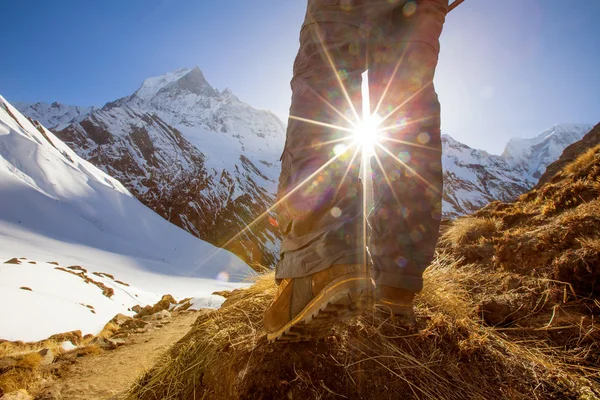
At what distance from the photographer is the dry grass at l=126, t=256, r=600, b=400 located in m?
0.90

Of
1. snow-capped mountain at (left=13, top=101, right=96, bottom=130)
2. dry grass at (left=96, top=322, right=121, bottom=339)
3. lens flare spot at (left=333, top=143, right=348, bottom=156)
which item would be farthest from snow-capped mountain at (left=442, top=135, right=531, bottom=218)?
snow-capped mountain at (left=13, top=101, right=96, bottom=130)

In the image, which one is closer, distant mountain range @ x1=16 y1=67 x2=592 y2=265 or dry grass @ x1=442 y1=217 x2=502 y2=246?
dry grass @ x1=442 y1=217 x2=502 y2=246

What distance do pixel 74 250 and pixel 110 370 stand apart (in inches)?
574

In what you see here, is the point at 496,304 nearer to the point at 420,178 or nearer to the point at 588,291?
the point at 588,291

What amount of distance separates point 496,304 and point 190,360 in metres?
1.48

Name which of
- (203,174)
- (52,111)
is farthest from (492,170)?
(52,111)

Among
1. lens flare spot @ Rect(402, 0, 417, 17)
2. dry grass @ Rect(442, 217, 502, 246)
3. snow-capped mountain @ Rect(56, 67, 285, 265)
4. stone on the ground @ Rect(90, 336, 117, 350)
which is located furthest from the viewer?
snow-capped mountain @ Rect(56, 67, 285, 265)

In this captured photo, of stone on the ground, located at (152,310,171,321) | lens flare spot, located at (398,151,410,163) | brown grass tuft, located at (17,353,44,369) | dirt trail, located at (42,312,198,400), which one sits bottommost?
dirt trail, located at (42,312,198,400)

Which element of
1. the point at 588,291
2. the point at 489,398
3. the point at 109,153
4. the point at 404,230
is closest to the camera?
the point at 489,398

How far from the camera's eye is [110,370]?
7.94ft

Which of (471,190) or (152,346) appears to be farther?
(471,190)

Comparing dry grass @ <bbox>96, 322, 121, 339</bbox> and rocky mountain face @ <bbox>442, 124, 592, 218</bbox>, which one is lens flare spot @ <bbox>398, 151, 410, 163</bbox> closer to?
dry grass @ <bbox>96, 322, 121, 339</bbox>

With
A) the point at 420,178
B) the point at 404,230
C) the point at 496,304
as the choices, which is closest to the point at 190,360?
the point at 404,230

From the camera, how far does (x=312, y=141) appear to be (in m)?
0.97
